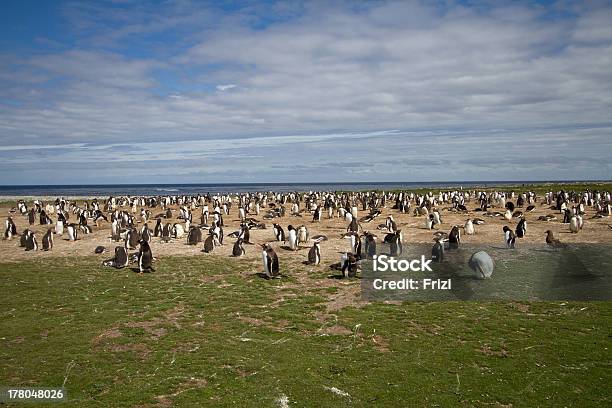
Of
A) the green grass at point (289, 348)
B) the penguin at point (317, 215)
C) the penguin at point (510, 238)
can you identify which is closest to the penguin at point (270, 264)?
the green grass at point (289, 348)

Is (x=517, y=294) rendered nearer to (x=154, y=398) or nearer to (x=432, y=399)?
(x=432, y=399)

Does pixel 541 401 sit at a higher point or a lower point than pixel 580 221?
lower

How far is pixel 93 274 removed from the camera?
1847 centimetres

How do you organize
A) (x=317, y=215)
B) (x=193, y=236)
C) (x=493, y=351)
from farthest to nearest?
1. (x=317, y=215)
2. (x=193, y=236)
3. (x=493, y=351)

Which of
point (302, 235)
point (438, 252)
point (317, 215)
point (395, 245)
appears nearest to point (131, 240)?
point (302, 235)

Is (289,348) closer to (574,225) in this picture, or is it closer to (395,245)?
(395,245)

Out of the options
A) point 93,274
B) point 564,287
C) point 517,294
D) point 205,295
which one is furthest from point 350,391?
point 93,274

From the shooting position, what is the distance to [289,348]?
11.1 meters

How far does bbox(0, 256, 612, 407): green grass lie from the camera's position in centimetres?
903

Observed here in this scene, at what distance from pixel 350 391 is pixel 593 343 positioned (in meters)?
6.60

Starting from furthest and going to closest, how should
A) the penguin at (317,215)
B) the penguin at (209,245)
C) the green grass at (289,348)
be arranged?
the penguin at (317,215)
the penguin at (209,245)
the green grass at (289,348)

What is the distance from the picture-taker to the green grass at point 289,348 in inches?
356

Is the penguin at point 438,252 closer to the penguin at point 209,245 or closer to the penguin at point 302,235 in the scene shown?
the penguin at point 302,235

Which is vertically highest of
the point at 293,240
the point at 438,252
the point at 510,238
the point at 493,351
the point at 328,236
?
the point at 510,238
